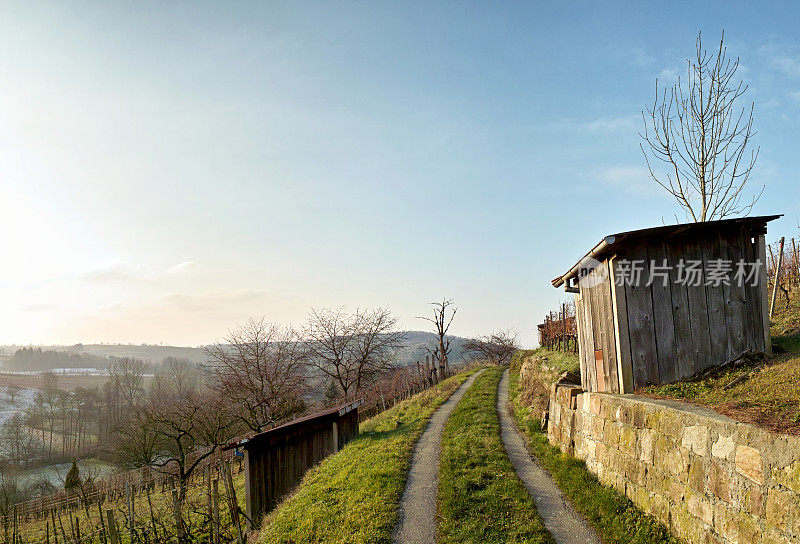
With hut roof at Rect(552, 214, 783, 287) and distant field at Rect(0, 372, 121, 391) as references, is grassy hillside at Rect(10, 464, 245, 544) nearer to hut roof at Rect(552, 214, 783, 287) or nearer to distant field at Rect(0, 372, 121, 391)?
hut roof at Rect(552, 214, 783, 287)

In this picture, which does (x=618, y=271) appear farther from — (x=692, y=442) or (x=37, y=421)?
(x=37, y=421)

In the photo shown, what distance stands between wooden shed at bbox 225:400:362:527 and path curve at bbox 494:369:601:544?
23.3ft

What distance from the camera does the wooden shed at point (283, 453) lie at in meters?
13.6

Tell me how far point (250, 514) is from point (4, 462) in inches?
2432

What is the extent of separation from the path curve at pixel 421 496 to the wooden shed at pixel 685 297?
467 centimetres

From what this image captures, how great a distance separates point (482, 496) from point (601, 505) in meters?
2.21

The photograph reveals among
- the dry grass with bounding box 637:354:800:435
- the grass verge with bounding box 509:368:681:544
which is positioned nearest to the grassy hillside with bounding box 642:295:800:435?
the dry grass with bounding box 637:354:800:435

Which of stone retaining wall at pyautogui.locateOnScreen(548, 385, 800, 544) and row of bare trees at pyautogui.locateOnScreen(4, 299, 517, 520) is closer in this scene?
stone retaining wall at pyautogui.locateOnScreen(548, 385, 800, 544)

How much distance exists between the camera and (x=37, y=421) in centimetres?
8150

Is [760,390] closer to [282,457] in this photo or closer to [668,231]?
[668,231]

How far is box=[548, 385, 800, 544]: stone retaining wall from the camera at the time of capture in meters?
4.71

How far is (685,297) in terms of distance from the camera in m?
9.80

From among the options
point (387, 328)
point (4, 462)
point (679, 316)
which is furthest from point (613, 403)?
point (4, 462)

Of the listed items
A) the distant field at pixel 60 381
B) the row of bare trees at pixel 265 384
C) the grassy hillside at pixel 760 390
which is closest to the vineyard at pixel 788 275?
the grassy hillside at pixel 760 390
